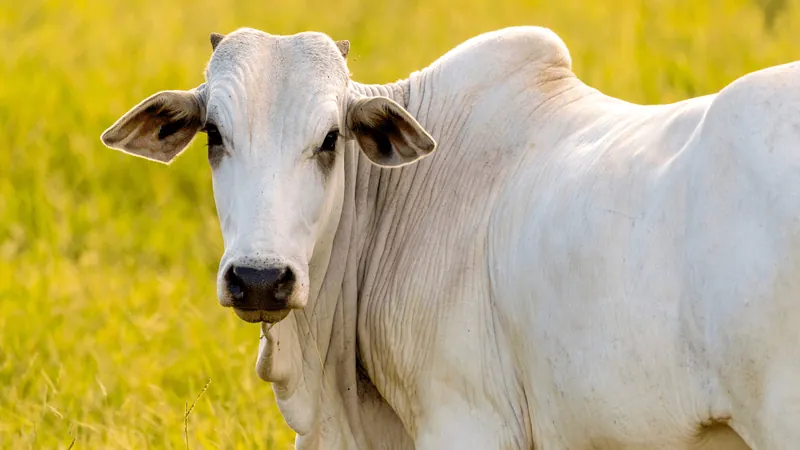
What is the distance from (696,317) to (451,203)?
1.19m

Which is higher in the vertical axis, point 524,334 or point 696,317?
point 696,317

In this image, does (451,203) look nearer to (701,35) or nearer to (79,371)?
(79,371)

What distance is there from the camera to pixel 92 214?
27.1ft

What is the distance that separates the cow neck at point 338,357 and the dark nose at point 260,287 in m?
0.58

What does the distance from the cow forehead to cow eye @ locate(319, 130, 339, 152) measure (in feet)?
0.45

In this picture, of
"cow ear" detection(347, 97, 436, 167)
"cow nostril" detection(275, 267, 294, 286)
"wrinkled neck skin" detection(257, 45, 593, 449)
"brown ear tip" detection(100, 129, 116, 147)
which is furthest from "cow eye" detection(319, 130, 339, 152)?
"brown ear tip" detection(100, 129, 116, 147)

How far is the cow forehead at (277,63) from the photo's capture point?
157 inches

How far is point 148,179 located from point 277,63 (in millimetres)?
4871

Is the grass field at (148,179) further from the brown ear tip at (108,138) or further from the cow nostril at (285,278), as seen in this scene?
the cow nostril at (285,278)

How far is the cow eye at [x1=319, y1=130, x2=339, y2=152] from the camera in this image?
13.1ft

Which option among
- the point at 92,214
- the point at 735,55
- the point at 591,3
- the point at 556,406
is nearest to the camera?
the point at 556,406

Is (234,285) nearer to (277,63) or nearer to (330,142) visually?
(330,142)

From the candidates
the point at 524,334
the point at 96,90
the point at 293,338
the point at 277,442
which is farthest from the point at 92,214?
the point at 524,334

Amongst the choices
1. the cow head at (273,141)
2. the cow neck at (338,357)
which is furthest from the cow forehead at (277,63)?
the cow neck at (338,357)
